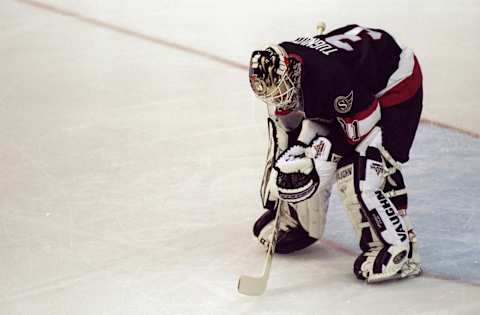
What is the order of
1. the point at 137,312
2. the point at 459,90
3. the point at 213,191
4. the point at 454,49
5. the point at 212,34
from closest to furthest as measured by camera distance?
the point at 137,312 → the point at 213,191 → the point at 459,90 → the point at 454,49 → the point at 212,34

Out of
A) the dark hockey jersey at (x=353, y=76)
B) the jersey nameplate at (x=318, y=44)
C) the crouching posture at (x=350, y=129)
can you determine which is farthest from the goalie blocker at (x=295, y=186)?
the jersey nameplate at (x=318, y=44)

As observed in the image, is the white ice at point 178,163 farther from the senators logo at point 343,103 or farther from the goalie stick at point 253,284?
the senators logo at point 343,103

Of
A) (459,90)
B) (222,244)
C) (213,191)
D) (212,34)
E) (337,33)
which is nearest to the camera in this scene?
(337,33)

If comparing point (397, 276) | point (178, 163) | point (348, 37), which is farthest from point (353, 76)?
point (178, 163)

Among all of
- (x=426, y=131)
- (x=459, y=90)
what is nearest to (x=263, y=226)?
(x=426, y=131)

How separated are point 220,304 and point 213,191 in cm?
96

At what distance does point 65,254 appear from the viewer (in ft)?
13.4

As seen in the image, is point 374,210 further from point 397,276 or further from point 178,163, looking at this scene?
point 178,163

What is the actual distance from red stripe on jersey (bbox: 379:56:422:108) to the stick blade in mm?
673

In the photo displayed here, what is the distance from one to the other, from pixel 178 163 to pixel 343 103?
1.42m

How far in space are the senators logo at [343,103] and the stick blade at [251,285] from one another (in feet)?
1.94

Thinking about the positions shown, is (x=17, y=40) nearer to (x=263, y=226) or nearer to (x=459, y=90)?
(x=459, y=90)

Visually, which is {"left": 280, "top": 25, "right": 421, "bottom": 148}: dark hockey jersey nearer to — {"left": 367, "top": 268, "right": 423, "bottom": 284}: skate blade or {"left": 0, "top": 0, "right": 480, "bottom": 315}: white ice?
{"left": 367, "top": 268, "right": 423, "bottom": 284}: skate blade

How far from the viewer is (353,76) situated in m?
3.64
